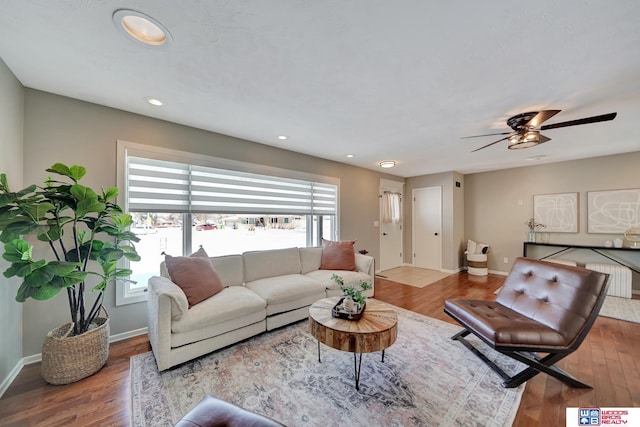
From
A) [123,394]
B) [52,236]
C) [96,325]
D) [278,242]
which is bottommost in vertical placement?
[123,394]

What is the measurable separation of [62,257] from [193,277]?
117 cm

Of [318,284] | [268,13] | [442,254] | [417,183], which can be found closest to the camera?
[268,13]

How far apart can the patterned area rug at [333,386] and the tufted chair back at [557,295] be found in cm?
52

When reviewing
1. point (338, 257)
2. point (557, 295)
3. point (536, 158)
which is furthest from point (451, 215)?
point (557, 295)

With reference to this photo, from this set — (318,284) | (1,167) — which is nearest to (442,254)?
(318,284)

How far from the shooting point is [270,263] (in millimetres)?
3223

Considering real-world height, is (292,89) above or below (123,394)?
above

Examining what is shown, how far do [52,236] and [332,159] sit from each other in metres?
3.76

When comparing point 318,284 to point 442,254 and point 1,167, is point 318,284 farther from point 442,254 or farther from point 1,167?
point 442,254

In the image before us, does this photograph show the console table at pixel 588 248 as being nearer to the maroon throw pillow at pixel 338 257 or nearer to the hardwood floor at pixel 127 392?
the hardwood floor at pixel 127 392

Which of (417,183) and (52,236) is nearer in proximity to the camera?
(52,236)

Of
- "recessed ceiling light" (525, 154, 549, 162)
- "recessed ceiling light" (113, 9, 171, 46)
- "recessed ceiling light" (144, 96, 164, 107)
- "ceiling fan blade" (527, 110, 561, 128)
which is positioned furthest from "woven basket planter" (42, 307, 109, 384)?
"recessed ceiling light" (525, 154, 549, 162)

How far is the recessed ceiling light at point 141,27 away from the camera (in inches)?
51.3

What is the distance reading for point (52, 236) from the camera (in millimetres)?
1704
